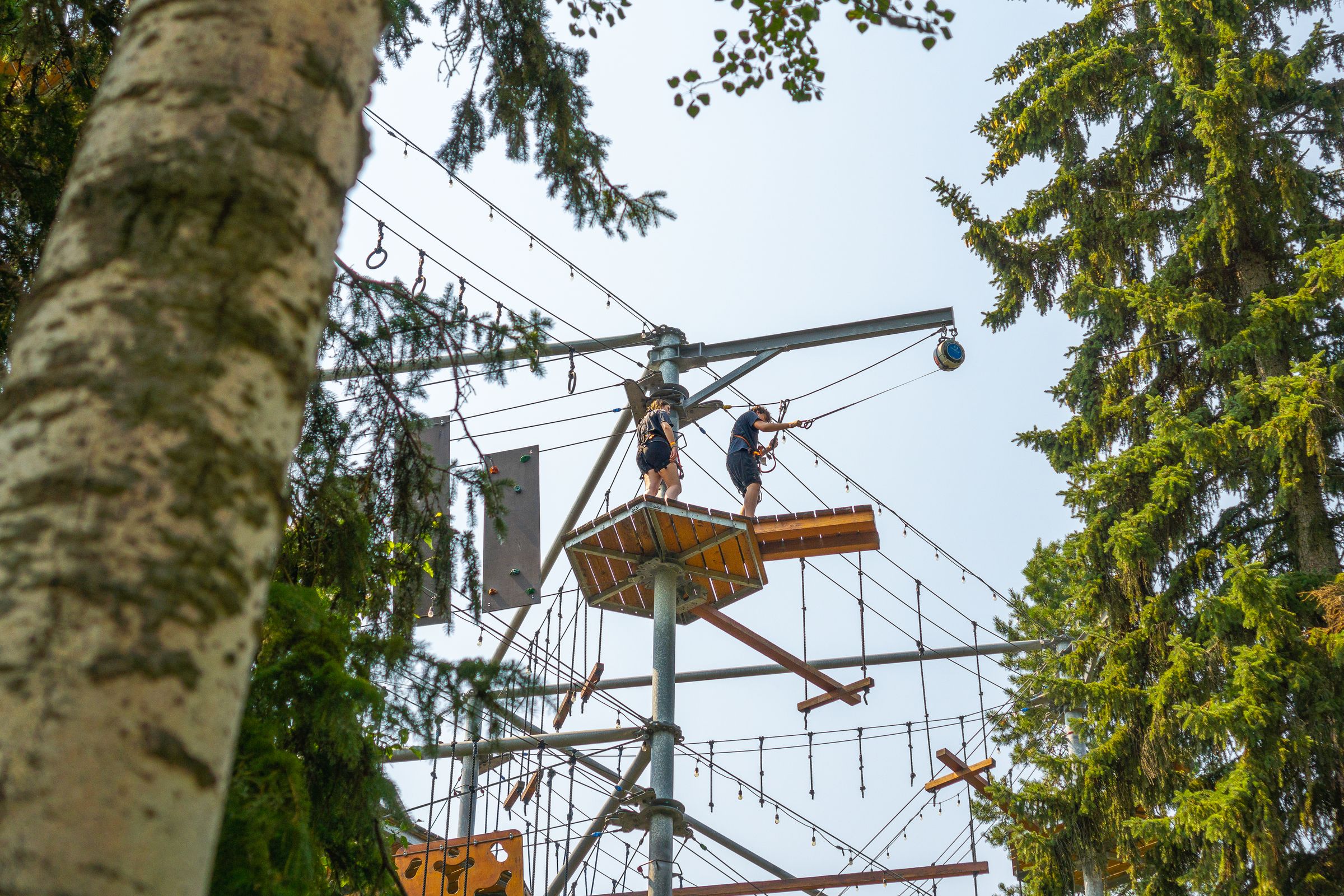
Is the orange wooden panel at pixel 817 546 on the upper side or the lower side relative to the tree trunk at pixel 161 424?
upper

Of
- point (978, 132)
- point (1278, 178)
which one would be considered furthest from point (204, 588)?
point (978, 132)

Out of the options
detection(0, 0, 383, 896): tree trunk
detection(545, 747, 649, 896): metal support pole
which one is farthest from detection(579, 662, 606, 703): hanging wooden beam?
detection(0, 0, 383, 896): tree trunk

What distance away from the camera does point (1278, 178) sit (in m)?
11.9

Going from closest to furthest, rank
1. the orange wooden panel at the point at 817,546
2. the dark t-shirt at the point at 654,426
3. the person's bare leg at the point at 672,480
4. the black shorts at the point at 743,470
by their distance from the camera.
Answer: the person's bare leg at the point at 672,480
the orange wooden panel at the point at 817,546
the dark t-shirt at the point at 654,426
the black shorts at the point at 743,470

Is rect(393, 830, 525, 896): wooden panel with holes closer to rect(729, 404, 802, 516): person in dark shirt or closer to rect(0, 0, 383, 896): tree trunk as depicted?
rect(729, 404, 802, 516): person in dark shirt

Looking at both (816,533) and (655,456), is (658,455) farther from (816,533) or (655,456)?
(816,533)

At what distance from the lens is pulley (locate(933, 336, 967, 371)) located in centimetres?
1284

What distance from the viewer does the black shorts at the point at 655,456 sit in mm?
11320

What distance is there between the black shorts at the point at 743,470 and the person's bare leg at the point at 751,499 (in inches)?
3.1

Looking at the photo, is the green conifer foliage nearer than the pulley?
Yes

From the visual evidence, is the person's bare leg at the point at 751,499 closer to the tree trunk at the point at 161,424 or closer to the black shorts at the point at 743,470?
the black shorts at the point at 743,470

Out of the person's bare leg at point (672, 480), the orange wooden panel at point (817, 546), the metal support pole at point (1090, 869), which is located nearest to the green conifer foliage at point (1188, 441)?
the metal support pole at point (1090, 869)

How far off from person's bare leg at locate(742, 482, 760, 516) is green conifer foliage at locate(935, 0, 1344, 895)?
268 centimetres

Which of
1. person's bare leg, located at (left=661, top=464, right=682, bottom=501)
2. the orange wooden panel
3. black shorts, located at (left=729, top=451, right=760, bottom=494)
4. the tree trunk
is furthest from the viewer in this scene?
black shorts, located at (left=729, top=451, right=760, bottom=494)
